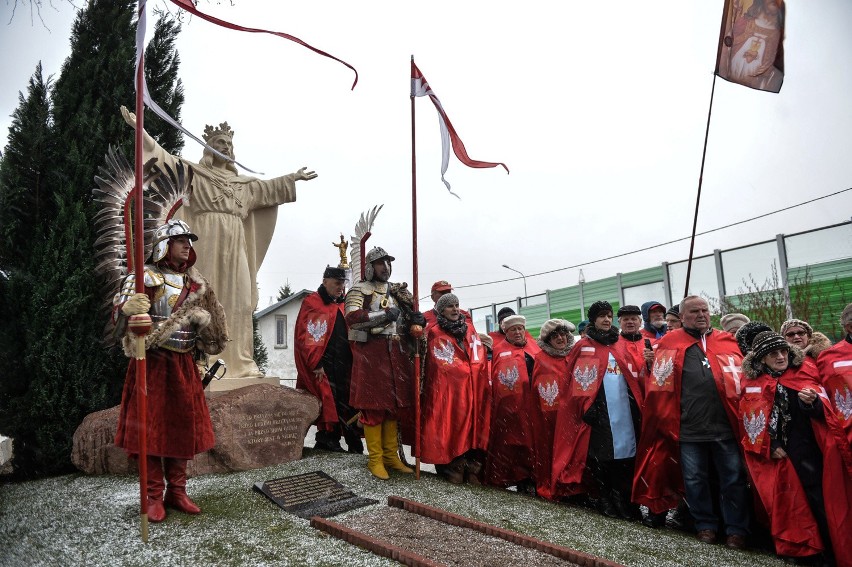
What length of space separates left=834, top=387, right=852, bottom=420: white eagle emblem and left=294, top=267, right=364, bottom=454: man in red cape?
14.2 feet

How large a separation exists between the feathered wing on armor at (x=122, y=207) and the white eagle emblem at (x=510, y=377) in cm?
325

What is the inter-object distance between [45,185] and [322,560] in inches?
212

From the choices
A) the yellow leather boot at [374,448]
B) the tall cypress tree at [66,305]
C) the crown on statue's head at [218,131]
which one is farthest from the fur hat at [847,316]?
the tall cypress tree at [66,305]

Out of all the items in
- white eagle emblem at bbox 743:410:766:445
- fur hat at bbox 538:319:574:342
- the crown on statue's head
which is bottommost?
white eagle emblem at bbox 743:410:766:445

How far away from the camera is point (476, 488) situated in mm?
5367

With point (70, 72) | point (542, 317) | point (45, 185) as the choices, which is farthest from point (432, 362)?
point (542, 317)

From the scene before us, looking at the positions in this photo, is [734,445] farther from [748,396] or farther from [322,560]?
[322,560]

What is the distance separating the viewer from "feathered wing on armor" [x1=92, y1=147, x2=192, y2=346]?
4523 mm

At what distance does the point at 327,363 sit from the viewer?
6602 millimetres

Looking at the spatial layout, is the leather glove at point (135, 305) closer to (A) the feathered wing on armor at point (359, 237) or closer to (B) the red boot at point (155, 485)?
(B) the red boot at point (155, 485)

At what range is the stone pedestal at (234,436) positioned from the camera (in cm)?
541

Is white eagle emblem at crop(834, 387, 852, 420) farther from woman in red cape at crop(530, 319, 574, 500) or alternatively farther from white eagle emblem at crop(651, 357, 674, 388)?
woman in red cape at crop(530, 319, 574, 500)

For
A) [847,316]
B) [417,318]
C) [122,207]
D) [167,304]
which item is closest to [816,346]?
[847,316]

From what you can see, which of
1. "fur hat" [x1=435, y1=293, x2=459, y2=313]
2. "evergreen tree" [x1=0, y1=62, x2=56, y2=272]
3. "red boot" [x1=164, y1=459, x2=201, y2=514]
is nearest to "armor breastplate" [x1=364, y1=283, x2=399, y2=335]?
"fur hat" [x1=435, y1=293, x2=459, y2=313]
